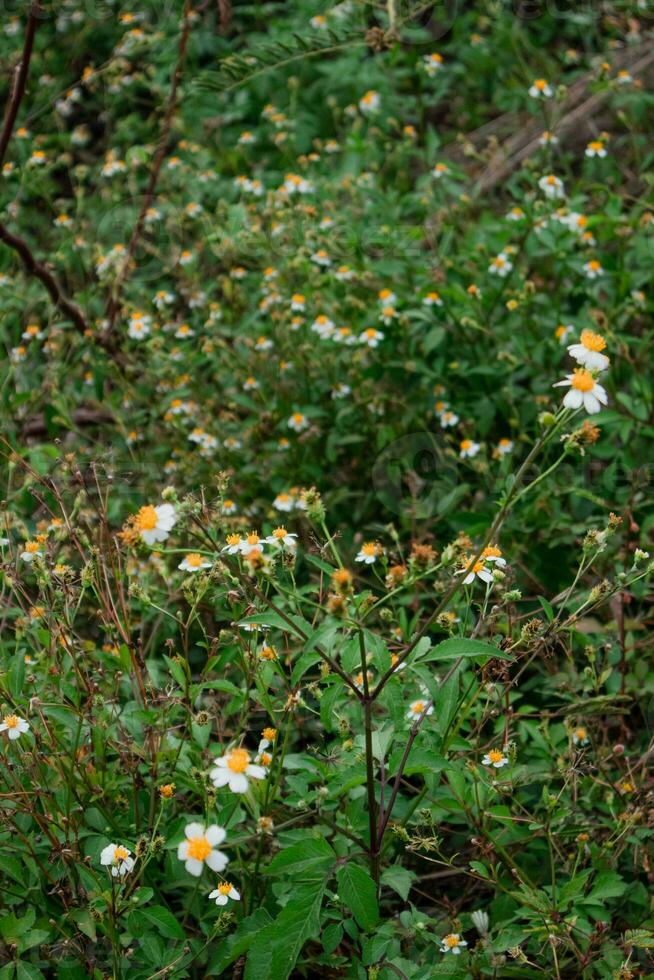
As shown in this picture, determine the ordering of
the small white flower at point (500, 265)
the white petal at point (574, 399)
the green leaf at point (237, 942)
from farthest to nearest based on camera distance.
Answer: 1. the small white flower at point (500, 265)
2. the green leaf at point (237, 942)
3. the white petal at point (574, 399)

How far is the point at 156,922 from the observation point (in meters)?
1.51

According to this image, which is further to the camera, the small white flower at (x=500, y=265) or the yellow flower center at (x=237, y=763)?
the small white flower at (x=500, y=265)

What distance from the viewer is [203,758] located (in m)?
1.71

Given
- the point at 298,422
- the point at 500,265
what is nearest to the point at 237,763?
the point at 298,422

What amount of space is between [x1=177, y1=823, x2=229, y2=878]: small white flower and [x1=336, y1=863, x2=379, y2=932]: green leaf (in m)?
0.20

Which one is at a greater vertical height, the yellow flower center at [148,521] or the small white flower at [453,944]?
the yellow flower center at [148,521]

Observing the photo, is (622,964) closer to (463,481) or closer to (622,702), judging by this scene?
(622,702)

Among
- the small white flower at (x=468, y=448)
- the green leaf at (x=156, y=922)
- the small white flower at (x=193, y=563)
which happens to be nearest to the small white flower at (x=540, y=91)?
the small white flower at (x=468, y=448)

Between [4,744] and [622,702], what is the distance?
126 centimetres

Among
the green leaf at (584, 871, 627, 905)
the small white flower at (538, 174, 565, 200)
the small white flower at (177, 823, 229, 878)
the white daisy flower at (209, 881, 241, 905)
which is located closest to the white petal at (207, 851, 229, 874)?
the small white flower at (177, 823, 229, 878)

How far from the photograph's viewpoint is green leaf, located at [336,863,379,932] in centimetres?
139

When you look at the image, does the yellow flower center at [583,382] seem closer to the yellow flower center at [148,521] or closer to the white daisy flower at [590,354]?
the white daisy flower at [590,354]

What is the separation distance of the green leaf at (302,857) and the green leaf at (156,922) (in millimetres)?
226

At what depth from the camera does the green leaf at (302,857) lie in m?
1.41
